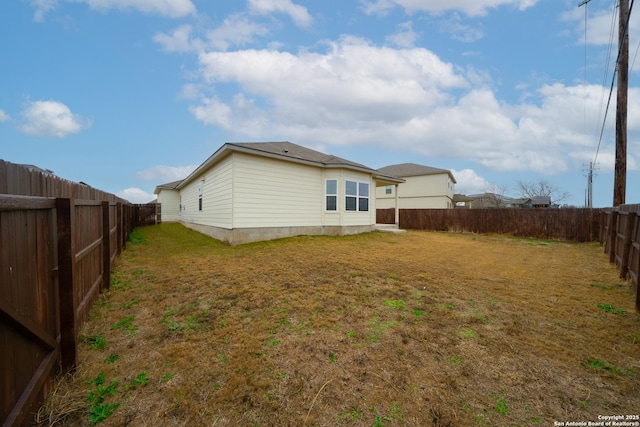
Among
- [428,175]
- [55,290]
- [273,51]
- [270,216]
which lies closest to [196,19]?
[273,51]

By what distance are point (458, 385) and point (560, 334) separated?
2044mm

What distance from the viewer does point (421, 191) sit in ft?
91.9

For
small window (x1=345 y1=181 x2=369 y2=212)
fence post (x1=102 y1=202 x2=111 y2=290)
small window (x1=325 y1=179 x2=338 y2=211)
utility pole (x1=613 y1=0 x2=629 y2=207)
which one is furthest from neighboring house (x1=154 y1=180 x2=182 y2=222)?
utility pole (x1=613 y1=0 x2=629 y2=207)

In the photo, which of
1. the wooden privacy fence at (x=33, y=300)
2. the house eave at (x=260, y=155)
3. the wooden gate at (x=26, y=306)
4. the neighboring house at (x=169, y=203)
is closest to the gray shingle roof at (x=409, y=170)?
the house eave at (x=260, y=155)

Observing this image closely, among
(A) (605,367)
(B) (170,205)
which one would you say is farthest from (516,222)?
(B) (170,205)

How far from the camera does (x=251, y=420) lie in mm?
2029

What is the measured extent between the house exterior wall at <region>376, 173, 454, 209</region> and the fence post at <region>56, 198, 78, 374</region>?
26.0m

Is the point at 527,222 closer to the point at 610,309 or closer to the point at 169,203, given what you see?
the point at 610,309

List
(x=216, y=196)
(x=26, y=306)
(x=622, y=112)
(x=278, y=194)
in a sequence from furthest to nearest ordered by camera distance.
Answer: (x=216, y=196)
(x=278, y=194)
(x=622, y=112)
(x=26, y=306)

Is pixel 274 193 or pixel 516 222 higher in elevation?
pixel 274 193

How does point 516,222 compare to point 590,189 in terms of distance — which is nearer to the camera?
point 516,222

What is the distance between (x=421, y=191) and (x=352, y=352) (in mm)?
27420

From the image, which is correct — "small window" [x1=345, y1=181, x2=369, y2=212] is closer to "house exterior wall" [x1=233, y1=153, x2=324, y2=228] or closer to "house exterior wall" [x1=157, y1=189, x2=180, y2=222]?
"house exterior wall" [x1=233, y1=153, x2=324, y2=228]

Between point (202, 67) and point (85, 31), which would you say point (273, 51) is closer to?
point (202, 67)
